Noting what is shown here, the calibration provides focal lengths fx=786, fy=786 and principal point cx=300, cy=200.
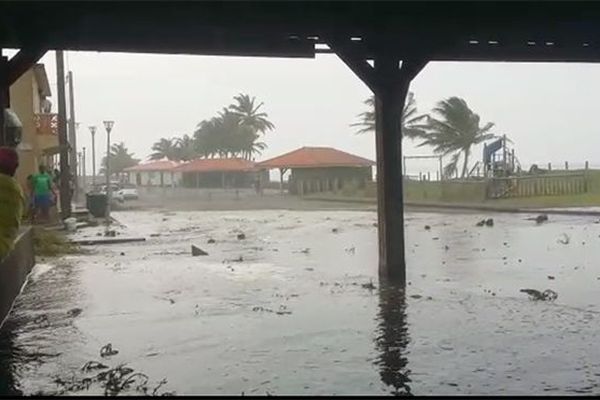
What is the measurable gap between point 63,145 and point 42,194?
167 inches

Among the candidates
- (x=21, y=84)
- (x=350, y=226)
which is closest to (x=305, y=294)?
(x=350, y=226)

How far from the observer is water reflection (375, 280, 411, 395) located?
585 centimetres

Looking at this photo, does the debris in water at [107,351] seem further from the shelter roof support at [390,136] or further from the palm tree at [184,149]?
the palm tree at [184,149]

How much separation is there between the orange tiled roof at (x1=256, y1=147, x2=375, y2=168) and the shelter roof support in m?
49.8

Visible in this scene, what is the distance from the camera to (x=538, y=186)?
136 feet

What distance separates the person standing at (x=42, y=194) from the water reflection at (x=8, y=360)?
43.5 feet

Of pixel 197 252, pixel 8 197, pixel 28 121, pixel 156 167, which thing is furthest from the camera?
pixel 156 167

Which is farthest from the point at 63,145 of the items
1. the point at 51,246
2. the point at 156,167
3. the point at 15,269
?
the point at 156,167

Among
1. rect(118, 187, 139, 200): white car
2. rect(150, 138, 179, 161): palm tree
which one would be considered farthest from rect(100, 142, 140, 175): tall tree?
rect(118, 187, 139, 200): white car

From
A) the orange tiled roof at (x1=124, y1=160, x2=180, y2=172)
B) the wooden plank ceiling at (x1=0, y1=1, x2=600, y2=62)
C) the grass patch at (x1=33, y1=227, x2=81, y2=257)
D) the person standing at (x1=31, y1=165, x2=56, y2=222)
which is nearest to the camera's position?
the wooden plank ceiling at (x1=0, y1=1, x2=600, y2=62)

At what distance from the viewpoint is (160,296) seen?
10312mm

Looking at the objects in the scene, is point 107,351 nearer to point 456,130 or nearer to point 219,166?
point 456,130

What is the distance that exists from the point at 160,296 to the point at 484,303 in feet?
13.6

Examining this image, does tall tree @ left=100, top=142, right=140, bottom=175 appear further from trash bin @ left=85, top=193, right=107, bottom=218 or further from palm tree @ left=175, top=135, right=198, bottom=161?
trash bin @ left=85, top=193, right=107, bottom=218
